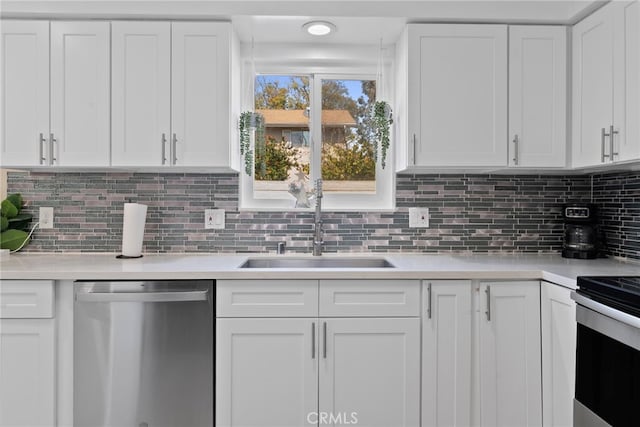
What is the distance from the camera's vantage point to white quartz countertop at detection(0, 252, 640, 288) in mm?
1748

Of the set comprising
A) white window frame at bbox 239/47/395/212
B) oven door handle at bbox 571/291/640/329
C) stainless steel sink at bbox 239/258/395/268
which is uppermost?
white window frame at bbox 239/47/395/212

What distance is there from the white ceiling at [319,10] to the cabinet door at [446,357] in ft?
4.44

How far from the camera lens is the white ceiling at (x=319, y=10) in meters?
2.01

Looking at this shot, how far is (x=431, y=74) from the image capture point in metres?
2.07

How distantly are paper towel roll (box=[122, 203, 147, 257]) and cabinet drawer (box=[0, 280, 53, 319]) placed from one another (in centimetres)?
46

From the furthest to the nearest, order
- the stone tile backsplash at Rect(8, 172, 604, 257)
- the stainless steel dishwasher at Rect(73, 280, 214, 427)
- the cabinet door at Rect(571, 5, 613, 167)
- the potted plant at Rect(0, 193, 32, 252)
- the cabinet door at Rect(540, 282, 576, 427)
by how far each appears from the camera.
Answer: the stone tile backsplash at Rect(8, 172, 604, 257)
the potted plant at Rect(0, 193, 32, 252)
the cabinet door at Rect(571, 5, 613, 167)
the stainless steel dishwasher at Rect(73, 280, 214, 427)
the cabinet door at Rect(540, 282, 576, 427)

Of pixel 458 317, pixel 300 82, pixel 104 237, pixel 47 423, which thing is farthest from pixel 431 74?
pixel 47 423

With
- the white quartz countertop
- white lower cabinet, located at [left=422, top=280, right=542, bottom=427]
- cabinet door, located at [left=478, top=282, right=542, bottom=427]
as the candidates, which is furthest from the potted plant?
cabinet door, located at [left=478, top=282, right=542, bottom=427]

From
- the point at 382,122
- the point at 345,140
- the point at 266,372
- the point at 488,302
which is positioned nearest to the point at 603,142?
the point at 488,302

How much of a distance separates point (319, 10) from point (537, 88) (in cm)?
117

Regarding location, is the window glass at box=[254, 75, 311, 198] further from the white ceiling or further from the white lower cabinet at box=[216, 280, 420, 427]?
the white lower cabinet at box=[216, 280, 420, 427]

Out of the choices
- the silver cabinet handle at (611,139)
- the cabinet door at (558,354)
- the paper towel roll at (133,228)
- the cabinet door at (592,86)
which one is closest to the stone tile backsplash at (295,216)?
the paper towel roll at (133,228)

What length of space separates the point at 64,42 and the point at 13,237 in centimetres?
109

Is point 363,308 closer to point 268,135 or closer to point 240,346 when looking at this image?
point 240,346
